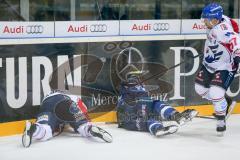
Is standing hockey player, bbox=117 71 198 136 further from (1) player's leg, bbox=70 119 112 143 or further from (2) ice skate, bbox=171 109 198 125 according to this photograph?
(1) player's leg, bbox=70 119 112 143

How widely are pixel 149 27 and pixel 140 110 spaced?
0.85 metres

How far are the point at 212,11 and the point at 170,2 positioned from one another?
2.96 feet

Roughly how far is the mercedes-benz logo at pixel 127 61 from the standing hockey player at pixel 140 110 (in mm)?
138

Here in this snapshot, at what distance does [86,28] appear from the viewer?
16.2 feet

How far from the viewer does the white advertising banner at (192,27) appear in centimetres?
543

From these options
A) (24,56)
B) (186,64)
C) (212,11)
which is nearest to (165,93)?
(186,64)

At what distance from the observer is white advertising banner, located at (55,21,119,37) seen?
4.79 metres

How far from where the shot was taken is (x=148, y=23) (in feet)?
17.2

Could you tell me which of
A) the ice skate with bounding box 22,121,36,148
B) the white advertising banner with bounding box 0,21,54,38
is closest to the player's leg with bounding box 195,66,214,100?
the white advertising banner with bounding box 0,21,54,38

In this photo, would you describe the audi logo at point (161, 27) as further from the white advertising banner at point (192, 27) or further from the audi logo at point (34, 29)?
the audi logo at point (34, 29)

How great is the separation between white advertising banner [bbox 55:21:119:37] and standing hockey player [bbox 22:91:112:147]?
52 cm

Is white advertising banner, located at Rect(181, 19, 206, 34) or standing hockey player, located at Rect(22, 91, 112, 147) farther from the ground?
white advertising banner, located at Rect(181, 19, 206, 34)

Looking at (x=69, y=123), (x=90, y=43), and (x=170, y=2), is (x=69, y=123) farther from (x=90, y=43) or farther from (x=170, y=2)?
(x=170, y=2)

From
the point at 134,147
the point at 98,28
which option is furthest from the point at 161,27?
the point at 134,147
